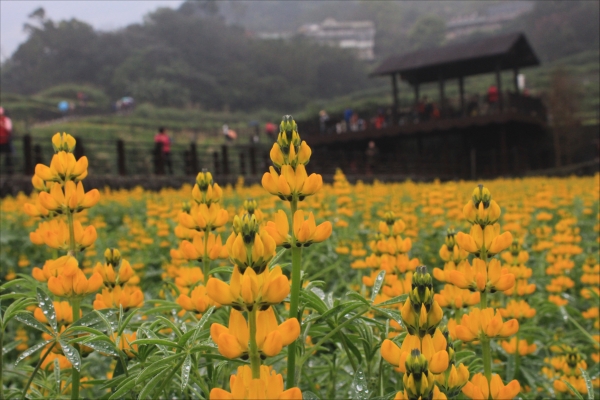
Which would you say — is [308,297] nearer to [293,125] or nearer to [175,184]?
[293,125]

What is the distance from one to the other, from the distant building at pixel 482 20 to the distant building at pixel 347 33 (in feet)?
50.8

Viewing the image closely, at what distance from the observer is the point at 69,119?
1889 inches

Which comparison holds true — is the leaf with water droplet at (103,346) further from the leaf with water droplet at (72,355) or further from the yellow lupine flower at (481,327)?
the yellow lupine flower at (481,327)

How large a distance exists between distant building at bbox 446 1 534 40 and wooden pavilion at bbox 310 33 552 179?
62445mm

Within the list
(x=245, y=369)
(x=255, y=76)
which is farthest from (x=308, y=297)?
(x=255, y=76)

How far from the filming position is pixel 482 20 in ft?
294

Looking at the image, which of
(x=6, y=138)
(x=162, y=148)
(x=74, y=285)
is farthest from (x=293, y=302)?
(x=162, y=148)

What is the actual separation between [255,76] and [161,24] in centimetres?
1525

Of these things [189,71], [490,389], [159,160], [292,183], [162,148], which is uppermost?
[189,71]

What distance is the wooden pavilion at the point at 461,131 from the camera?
66.7 feet

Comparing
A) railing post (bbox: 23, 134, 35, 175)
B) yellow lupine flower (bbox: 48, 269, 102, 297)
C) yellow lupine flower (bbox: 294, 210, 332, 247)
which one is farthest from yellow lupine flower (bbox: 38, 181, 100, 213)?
railing post (bbox: 23, 134, 35, 175)

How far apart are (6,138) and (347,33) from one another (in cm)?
10500

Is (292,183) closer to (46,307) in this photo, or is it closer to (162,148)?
(46,307)

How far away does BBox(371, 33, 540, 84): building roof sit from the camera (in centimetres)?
2097
